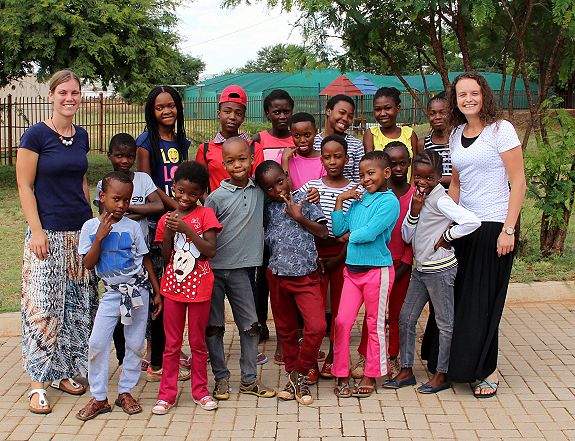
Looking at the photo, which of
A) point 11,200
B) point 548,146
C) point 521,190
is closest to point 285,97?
point 521,190

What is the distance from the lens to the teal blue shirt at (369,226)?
4.71 meters

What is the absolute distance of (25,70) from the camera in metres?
14.9

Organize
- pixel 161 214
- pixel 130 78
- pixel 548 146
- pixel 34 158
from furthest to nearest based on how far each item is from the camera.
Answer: pixel 130 78 → pixel 548 146 → pixel 161 214 → pixel 34 158

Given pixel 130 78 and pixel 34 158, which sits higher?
pixel 130 78

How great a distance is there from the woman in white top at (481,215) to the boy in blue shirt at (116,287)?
203cm

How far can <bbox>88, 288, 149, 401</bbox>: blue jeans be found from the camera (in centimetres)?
460

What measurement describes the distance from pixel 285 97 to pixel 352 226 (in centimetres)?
129

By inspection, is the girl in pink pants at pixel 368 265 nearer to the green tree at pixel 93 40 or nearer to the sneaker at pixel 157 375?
the sneaker at pixel 157 375


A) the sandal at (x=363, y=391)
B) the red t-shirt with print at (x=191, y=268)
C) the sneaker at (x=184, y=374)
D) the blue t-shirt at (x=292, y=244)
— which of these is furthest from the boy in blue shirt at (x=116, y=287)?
the sandal at (x=363, y=391)

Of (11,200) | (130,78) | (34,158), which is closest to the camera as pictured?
(34,158)

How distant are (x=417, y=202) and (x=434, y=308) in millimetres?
726

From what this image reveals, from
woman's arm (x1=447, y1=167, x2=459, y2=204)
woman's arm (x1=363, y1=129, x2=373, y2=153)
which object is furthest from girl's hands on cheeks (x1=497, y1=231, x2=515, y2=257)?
woman's arm (x1=363, y1=129, x2=373, y2=153)

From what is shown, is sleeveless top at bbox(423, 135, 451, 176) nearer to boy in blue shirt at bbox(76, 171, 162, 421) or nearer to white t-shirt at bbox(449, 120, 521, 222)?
white t-shirt at bbox(449, 120, 521, 222)

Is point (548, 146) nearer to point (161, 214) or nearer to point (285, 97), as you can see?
point (285, 97)
